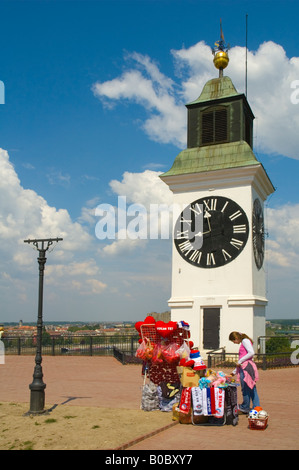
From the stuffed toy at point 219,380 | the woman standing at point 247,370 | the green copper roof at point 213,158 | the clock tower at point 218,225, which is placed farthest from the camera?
the green copper roof at point 213,158

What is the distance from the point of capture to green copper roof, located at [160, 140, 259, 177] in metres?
24.2

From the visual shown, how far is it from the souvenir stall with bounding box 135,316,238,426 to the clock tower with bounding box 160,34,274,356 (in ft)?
41.7

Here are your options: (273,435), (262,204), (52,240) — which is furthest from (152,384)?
(262,204)

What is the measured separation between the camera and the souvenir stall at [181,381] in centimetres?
927

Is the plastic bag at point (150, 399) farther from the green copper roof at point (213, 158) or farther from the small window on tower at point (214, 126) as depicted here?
the small window on tower at point (214, 126)

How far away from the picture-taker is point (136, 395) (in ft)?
42.9

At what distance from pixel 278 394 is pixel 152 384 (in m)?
4.62

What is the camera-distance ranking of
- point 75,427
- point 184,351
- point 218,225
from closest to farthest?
1. point 75,427
2. point 184,351
3. point 218,225

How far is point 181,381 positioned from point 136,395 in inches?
141

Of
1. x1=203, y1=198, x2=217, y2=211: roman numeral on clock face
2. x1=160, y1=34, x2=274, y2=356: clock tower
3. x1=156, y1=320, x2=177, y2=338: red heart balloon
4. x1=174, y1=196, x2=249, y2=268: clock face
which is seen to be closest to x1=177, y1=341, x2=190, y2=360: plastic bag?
x1=156, y1=320, x2=177, y2=338: red heart balloon

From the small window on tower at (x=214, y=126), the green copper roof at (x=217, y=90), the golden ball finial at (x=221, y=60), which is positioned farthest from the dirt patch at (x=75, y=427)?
the golden ball finial at (x=221, y=60)

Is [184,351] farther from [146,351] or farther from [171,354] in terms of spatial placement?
[146,351]

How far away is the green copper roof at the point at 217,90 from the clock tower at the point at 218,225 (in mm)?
71

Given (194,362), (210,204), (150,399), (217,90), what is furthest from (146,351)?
(217,90)
